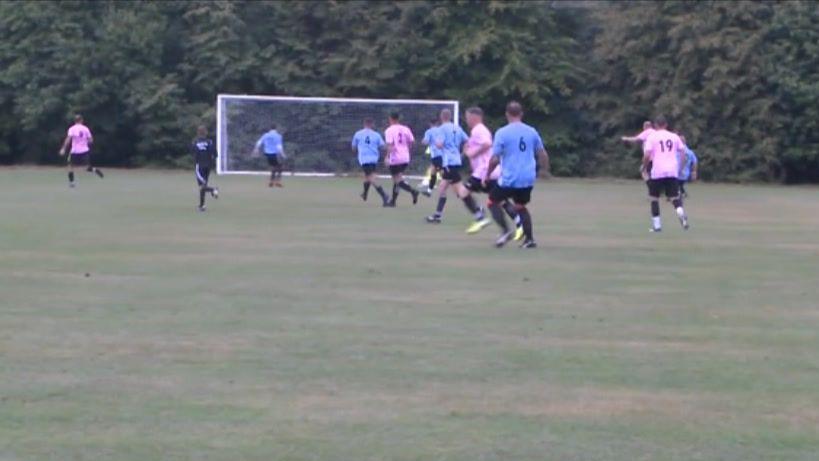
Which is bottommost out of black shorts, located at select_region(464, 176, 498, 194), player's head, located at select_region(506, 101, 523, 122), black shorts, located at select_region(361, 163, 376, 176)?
black shorts, located at select_region(361, 163, 376, 176)

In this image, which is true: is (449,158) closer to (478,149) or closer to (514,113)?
(478,149)

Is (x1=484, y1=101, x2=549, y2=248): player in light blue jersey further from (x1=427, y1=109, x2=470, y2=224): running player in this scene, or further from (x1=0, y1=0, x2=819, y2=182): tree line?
(x1=0, y1=0, x2=819, y2=182): tree line

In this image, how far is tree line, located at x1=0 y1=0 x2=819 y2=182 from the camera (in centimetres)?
5422

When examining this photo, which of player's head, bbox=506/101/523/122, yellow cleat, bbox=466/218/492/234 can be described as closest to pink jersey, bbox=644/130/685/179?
yellow cleat, bbox=466/218/492/234

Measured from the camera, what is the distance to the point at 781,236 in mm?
24844

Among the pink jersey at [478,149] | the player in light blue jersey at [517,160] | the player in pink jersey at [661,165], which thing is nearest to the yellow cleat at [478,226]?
the pink jersey at [478,149]

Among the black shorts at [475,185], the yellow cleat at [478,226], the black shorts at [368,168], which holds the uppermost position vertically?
the black shorts at [475,185]

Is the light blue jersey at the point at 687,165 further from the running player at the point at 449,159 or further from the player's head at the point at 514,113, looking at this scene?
the player's head at the point at 514,113

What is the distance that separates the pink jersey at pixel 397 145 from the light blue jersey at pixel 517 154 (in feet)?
35.5

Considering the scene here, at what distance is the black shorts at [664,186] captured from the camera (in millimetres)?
25484

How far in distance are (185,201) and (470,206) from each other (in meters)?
10.6

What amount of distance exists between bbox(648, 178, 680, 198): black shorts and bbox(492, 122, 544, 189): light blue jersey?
16.3 feet

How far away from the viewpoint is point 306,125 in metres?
50.8

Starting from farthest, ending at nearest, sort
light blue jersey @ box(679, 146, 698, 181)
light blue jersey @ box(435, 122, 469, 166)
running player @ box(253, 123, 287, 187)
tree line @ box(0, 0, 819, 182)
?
tree line @ box(0, 0, 819, 182) < running player @ box(253, 123, 287, 187) < light blue jersey @ box(679, 146, 698, 181) < light blue jersey @ box(435, 122, 469, 166)
